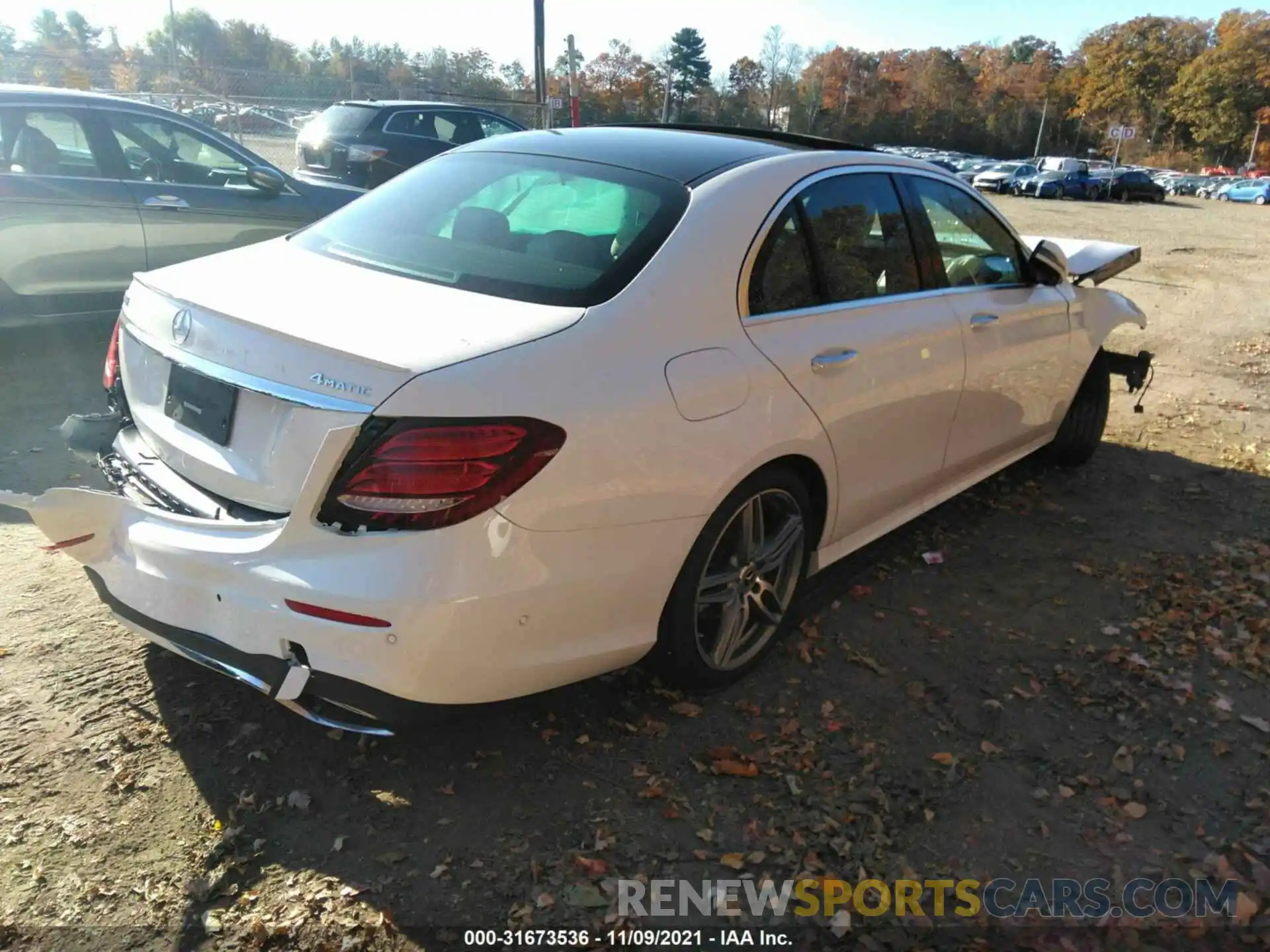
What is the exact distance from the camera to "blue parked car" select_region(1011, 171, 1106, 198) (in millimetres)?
43938

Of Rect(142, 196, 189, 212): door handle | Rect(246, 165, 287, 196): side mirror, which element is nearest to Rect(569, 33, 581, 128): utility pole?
Rect(246, 165, 287, 196): side mirror

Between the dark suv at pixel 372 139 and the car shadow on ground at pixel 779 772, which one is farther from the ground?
the dark suv at pixel 372 139

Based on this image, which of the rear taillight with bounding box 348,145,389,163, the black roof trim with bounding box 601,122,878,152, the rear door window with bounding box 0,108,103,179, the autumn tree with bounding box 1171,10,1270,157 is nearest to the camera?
the black roof trim with bounding box 601,122,878,152

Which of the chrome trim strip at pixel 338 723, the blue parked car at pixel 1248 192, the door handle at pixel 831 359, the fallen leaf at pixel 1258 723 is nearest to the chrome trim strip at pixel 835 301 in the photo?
the door handle at pixel 831 359

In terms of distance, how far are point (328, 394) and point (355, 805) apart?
3.71ft

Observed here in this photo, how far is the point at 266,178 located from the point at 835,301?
5.02m

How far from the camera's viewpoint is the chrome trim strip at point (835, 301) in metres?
3.01

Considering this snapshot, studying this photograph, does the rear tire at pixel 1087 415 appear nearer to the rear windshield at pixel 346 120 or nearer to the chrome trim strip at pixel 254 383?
the chrome trim strip at pixel 254 383

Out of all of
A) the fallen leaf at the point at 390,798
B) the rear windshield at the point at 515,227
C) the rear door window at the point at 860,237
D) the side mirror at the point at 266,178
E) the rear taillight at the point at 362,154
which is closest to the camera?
the fallen leaf at the point at 390,798

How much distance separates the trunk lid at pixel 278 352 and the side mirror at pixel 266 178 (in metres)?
4.21

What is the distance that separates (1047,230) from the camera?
74.9 ft

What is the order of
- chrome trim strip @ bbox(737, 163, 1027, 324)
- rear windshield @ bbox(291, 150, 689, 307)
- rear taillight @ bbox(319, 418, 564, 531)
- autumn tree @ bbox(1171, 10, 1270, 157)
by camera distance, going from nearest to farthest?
rear taillight @ bbox(319, 418, 564, 531)
rear windshield @ bbox(291, 150, 689, 307)
chrome trim strip @ bbox(737, 163, 1027, 324)
autumn tree @ bbox(1171, 10, 1270, 157)

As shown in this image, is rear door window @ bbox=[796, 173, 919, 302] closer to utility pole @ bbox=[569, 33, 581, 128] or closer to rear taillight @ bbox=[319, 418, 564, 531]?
rear taillight @ bbox=[319, 418, 564, 531]

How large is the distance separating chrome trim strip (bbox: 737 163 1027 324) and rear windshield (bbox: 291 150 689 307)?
0.28 m
